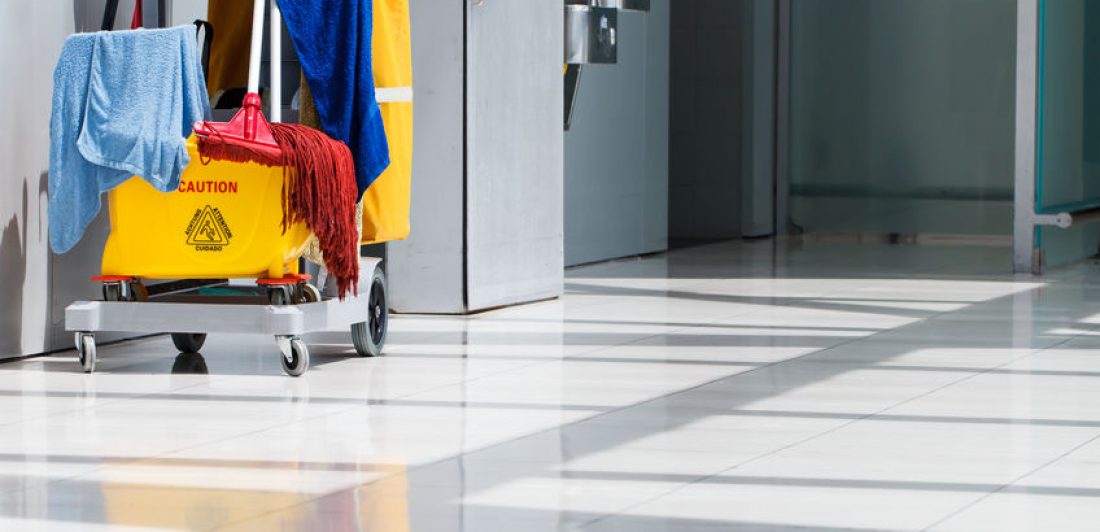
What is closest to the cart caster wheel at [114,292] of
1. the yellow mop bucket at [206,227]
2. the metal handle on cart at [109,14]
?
the yellow mop bucket at [206,227]

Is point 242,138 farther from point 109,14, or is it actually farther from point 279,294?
point 109,14

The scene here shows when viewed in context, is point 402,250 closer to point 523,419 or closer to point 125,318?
point 125,318

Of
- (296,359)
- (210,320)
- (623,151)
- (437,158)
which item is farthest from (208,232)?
(623,151)

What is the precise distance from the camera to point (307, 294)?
5.09 metres

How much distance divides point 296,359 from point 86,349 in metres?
0.56

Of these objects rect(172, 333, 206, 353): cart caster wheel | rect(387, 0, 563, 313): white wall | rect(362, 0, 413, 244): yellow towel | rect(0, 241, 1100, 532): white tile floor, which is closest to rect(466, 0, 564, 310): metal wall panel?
rect(387, 0, 563, 313): white wall

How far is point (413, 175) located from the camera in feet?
21.5

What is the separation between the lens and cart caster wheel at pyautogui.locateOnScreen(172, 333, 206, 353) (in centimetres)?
543

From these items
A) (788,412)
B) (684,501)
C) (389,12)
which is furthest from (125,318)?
(684,501)

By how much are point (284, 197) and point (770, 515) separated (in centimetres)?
216

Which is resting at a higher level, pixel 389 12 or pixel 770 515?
pixel 389 12

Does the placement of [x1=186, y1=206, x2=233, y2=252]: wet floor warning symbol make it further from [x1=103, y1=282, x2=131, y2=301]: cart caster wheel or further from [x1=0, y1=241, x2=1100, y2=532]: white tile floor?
[x1=0, y1=241, x2=1100, y2=532]: white tile floor

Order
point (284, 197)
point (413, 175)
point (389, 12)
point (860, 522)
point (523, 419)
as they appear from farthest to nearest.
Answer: point (413, 175), point (389, 12), point (284, 197), point (523, 419), point (860, 522)

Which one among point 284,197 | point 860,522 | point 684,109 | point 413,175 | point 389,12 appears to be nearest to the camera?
point 860,522
